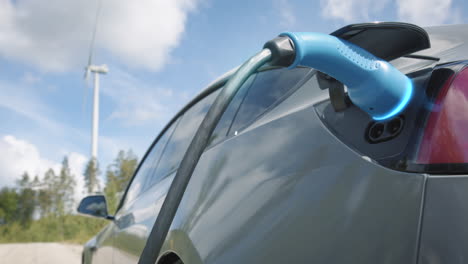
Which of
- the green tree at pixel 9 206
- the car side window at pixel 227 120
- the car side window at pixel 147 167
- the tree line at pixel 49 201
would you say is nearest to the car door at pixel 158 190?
the car side window at pixel 147 167

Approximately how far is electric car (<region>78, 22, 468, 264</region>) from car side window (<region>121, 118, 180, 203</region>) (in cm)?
172

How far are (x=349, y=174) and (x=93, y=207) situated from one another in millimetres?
3348

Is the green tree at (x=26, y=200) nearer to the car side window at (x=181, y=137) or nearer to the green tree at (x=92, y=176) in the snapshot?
the green tree at (x=92, y=176)

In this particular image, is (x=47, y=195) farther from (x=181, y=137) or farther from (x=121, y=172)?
(x=181, y=137)

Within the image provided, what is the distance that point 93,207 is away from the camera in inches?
151

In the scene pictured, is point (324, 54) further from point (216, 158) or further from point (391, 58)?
point (216, 158)

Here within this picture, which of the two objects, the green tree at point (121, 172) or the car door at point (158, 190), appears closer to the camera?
the car door at point (158, 190)

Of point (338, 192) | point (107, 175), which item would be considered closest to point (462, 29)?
point (338, 192)

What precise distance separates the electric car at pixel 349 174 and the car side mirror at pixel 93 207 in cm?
260

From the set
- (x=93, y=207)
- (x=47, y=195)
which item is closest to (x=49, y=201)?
(x=47, y=195)

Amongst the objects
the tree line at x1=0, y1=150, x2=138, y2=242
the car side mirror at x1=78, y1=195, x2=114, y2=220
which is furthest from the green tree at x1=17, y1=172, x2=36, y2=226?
the car side mirror at x1=78, y1=195, x2=114, y2=220

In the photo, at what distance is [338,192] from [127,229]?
1.84 metres

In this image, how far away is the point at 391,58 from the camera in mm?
1033

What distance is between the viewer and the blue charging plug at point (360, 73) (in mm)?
912
